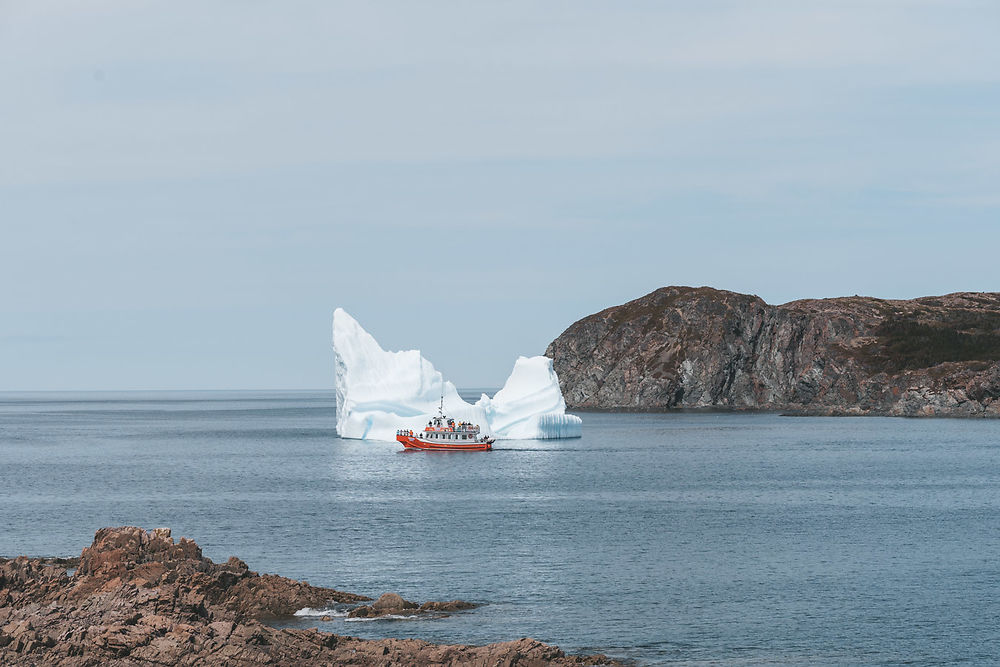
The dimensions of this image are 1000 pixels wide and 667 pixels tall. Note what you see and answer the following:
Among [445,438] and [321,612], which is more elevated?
[445,438]

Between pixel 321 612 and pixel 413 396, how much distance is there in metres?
76.3

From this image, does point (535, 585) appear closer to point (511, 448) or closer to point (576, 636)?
point (576, 636)

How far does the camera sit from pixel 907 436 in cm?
14738

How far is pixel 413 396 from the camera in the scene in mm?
116312

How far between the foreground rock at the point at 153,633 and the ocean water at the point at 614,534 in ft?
14.9

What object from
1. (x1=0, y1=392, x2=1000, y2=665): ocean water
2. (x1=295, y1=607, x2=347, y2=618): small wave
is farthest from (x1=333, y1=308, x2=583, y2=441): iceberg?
(x1=295, y1=607, x2=347, y2=618): small wave

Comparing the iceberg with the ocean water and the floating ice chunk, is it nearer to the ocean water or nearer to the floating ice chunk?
the floating ice chunk

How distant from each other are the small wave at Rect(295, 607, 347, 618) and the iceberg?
7207 cm

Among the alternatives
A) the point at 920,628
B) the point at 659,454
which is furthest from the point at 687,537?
the point at 659,454

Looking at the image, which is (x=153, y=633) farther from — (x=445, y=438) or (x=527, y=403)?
(x=527, y=403)

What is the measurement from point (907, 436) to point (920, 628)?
115169 mm

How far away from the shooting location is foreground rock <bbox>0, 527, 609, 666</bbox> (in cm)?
3014

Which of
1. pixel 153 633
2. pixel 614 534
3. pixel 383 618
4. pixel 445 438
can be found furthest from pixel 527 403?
pixel 153 633

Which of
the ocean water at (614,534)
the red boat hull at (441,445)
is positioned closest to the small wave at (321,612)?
the ocean water at (614,534)
